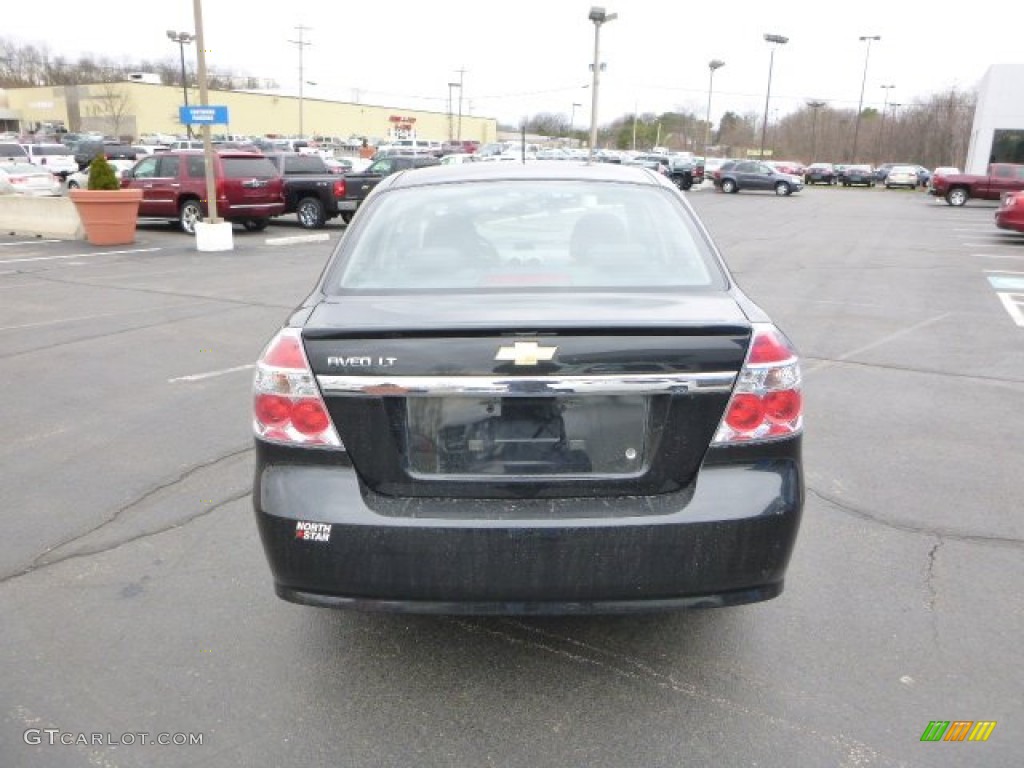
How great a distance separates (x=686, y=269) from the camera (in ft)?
11.0

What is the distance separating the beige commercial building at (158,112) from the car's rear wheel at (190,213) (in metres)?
70.5

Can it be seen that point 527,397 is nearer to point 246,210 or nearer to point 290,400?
point 290,400

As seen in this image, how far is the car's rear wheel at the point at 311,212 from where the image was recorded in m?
20.4

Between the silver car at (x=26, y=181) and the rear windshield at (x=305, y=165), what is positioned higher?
the rear windshield at (x=305, y=165)

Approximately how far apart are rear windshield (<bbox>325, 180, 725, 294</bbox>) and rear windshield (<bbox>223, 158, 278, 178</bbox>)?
16234mm

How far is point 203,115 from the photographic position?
15.2m

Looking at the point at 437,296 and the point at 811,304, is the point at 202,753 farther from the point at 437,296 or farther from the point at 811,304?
the point at 811,304

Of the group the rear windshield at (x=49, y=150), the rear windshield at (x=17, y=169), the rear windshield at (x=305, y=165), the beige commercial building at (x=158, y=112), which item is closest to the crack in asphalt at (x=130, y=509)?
the rear windshield at (x=305, y=165)

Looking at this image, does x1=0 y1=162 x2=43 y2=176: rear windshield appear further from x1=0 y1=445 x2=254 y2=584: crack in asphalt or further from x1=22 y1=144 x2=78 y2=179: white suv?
x1=0 y1=445 x2=254 y2=584: crack in asphalt

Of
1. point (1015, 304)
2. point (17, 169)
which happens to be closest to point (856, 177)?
point (17, 169)

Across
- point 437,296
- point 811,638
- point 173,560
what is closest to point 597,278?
point 437,296

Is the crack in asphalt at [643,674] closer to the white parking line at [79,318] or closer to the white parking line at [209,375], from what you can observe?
the white parking line at [209,375]

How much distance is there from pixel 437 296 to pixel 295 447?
0.71 metres

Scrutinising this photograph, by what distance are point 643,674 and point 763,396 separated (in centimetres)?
108
